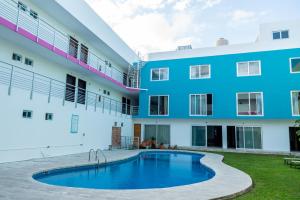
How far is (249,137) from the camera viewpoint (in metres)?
19.3

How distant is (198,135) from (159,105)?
176 inches

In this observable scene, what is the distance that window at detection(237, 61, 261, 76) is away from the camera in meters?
19.4

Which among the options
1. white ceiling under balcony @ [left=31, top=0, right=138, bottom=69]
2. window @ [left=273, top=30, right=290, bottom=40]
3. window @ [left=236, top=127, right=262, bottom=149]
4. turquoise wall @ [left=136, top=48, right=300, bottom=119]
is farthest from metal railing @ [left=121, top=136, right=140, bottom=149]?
window @ [left=273, top=30, right=290, bottom=40]

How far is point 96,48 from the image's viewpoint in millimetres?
18406

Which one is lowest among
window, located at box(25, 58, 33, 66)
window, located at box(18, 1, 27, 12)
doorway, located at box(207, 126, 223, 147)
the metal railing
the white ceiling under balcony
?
the metal railing

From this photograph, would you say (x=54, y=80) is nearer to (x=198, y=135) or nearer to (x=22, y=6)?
(x=22, y=6)

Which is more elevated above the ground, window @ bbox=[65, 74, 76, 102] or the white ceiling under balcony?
the white ceiling under balcony

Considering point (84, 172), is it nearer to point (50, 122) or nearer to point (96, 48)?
point (50, 122)

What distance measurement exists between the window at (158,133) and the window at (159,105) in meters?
1.35

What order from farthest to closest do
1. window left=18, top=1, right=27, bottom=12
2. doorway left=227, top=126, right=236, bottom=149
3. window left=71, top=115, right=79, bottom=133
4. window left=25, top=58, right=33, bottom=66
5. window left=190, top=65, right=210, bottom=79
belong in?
window left=190, top=65, right=210, bottom=79
doorway left=227, top=126, right=236, bottom=149
window left=71, top=115, right=79, bottom=133
window left=25, top=58, right=33, bottom=66
window left=18, top=1, right=27, bottom=12

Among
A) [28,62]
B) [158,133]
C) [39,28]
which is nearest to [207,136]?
[158,133]

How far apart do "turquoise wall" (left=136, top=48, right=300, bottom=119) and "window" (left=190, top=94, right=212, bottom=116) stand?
359mm

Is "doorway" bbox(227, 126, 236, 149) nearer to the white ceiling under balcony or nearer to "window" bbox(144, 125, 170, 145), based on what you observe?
"window" bbox(144, 125, 170, 145)

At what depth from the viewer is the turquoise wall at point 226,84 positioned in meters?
18.4
